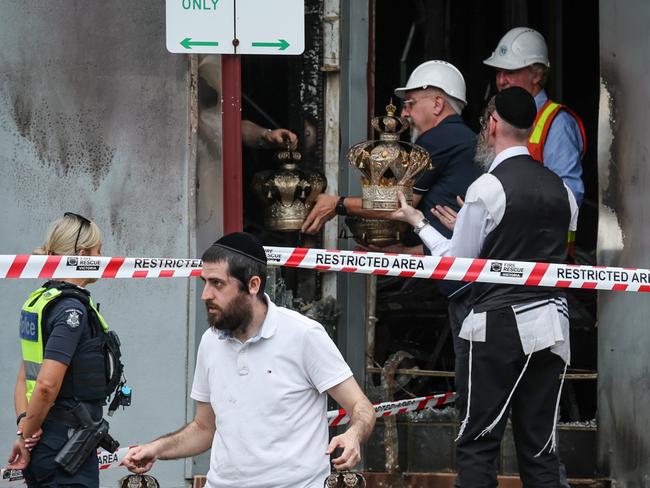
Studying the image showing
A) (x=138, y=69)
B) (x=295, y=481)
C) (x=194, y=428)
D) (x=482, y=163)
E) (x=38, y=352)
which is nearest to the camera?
(x=295, y=481)

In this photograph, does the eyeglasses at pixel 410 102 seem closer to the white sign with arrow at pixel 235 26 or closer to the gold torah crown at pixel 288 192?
the gold torah crown at pixel 288 192

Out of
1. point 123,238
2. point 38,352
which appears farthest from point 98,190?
point 38,352

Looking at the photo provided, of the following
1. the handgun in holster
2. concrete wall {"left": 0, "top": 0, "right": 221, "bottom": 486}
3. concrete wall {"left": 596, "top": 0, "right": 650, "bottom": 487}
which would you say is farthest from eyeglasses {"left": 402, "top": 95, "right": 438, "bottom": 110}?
the handgun in holster

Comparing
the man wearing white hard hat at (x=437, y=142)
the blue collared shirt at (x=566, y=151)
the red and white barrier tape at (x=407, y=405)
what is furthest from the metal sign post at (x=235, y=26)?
the red and white barrier tape at (x=407, y=405)

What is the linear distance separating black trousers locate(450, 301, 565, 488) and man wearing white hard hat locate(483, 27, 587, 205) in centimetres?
146

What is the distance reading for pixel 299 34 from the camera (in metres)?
6.66

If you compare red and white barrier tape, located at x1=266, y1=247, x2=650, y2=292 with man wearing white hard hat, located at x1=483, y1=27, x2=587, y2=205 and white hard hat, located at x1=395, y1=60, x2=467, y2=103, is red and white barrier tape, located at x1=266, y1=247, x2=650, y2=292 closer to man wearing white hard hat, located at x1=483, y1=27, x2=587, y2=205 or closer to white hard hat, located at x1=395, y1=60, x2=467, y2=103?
man wearing white hard hat, located at x1=483, y1=27, x2=587, y2=205

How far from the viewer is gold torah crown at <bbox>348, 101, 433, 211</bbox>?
26.0ft

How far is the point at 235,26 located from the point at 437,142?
1822mm

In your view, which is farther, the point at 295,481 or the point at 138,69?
the point at 138,69

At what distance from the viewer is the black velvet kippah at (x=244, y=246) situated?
541cm

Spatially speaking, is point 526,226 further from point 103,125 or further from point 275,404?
point 103,125

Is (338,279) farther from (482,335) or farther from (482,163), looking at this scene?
(482,335)

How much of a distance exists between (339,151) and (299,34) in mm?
2171
